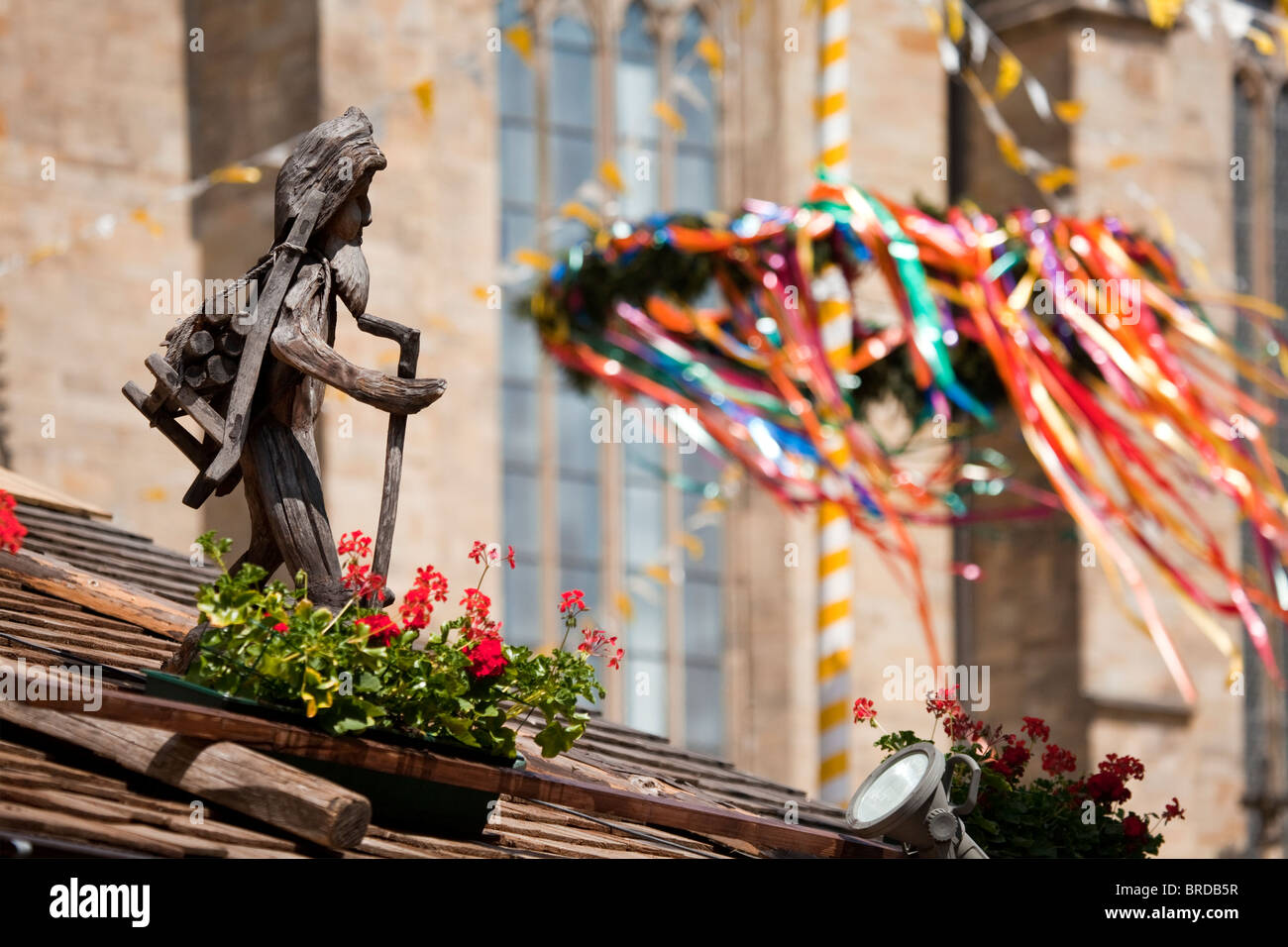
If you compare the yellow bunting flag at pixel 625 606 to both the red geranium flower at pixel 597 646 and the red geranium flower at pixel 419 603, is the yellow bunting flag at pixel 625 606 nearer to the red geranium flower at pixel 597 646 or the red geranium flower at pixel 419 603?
the red geranium flower at pixel 597 646

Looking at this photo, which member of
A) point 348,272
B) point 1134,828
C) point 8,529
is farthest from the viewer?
point 1134,828

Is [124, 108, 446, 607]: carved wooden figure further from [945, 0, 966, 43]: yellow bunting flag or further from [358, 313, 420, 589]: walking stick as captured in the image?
[945, 0, 966, 43]: yellow bunting flag

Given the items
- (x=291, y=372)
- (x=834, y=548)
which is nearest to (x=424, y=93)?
(x=834, y=548)

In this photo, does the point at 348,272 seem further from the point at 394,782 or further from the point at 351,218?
the point at 394,782

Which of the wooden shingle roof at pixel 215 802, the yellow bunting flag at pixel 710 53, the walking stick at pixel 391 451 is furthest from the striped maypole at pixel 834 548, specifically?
the walking stick at pixel 391 451

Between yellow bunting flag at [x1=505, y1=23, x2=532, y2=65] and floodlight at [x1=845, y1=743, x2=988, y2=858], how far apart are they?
464 inches

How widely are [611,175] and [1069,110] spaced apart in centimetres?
342

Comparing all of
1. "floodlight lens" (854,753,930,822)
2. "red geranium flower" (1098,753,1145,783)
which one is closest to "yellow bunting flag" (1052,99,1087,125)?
"red geranium flower" (1098,753,1145,783)

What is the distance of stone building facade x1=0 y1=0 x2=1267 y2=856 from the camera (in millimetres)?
17422

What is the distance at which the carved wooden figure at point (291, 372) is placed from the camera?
6.52m

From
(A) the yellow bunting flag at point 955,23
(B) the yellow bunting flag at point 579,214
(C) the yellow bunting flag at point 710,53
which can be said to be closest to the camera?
(B) the yellow bunting flag at point 579,214

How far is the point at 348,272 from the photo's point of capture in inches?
264

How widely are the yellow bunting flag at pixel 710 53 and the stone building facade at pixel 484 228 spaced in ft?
0.24
